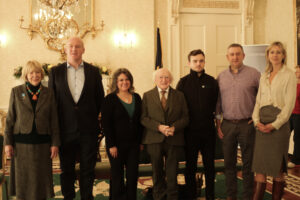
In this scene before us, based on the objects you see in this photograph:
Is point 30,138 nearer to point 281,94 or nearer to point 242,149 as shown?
point 242,149

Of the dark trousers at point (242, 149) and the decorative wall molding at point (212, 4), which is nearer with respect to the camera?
the dark trousers at point (242, 149)

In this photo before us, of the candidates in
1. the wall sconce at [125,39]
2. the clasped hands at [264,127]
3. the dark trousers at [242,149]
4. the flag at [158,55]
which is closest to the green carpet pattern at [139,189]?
the dark trousers at [242,149]

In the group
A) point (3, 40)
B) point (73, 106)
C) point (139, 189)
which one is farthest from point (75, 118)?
point (3, 40)

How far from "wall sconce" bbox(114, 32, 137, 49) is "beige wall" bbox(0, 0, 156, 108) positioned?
0.09 metres

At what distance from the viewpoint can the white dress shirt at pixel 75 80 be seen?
106 inches

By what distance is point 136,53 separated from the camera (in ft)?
21.3

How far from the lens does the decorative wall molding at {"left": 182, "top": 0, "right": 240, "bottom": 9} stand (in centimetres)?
652

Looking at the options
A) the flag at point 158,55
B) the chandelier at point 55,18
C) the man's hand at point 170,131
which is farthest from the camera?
the flag at point 158,55

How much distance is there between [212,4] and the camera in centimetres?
660

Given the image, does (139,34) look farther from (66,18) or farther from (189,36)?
(66,18)

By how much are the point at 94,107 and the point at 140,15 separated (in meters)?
4.20

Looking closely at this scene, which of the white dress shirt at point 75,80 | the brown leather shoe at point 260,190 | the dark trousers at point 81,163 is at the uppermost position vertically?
the white dress shirt at point 75,80

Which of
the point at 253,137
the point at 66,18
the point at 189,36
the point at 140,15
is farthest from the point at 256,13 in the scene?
the point at 253,137

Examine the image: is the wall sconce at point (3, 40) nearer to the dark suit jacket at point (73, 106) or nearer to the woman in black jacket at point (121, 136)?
the dark suit jacket at point (73, 106)
